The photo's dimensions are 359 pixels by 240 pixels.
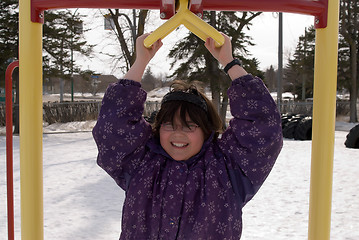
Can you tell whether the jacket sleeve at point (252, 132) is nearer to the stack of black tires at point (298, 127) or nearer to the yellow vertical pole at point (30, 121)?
the yellow vertical pole at point (30, 121)

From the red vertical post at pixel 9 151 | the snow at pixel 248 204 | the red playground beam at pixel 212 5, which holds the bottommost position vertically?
the snow at pixel 248 204

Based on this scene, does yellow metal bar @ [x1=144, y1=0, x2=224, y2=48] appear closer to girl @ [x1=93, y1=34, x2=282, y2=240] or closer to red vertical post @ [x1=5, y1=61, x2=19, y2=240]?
girl @ [x1=93, y1=34, x2=282, y2=240]

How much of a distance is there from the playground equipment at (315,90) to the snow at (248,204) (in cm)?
170

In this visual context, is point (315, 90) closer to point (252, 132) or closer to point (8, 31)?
point (252, 132)

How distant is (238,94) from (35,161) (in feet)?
2.51

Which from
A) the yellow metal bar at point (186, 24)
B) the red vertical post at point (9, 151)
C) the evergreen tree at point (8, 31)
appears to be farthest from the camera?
the evergreen tree at point (8, 31)

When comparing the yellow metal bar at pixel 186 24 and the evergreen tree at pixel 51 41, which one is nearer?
the yellow metal bar at pixel 186 24

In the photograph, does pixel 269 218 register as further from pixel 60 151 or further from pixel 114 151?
pixel 60 151

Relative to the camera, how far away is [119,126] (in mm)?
1294

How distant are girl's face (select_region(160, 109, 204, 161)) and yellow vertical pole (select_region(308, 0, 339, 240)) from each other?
0.43 meters

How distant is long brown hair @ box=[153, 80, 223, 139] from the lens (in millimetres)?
1360

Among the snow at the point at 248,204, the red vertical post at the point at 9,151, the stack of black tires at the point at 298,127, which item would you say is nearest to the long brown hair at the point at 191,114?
the red vertical post at the point at 9,151

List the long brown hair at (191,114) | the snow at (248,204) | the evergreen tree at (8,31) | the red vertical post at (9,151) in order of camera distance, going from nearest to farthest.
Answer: the long brown hair at (191,114) → the red vertical post at (9,151) → the snow at (248,204) → the evergreen tree at (8,31)

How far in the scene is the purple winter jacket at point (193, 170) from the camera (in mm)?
1272
